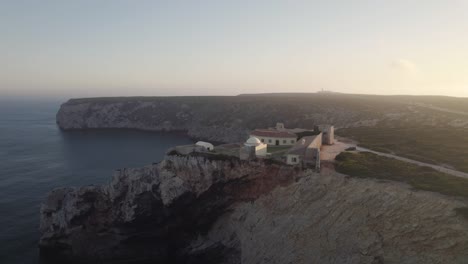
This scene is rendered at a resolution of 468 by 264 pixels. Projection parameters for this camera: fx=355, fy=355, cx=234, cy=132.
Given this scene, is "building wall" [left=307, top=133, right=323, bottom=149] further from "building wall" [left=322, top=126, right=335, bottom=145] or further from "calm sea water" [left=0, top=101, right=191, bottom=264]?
"calm sea water" [left=0, top=101, right=191, bottom=264]

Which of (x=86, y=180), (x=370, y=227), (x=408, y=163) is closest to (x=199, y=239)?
(x=370, y=227)

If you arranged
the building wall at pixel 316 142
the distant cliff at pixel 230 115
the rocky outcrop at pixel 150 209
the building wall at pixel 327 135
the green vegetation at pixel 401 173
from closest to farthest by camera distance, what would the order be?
the green vegetation at pixel 401 173, the rocky outcrop at pixel 150 209, the building wall at pixel 316 142, the building wall at pixel 327 135, the distant cliff at pixel 230 115

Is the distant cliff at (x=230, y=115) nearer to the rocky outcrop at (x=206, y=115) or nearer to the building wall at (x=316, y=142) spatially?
the rocky outcrop at (x=206, y=115)

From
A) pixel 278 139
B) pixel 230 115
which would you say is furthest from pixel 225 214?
pixel 230 115

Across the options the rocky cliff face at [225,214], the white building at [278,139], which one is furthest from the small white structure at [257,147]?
the white building at [278,139]

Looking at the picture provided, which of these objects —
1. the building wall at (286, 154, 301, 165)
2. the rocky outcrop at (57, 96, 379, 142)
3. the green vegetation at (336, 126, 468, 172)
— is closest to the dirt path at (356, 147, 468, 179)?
the green vegetation at (336, 126, 468, 172)

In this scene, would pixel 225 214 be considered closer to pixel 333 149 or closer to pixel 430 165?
pixel 333 149

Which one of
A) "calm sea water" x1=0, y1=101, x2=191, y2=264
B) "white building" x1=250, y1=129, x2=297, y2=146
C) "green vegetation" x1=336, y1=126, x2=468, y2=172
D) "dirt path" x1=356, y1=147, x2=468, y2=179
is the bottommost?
"calm sea water" x1=0, y1=101, x2=191, y2=264
